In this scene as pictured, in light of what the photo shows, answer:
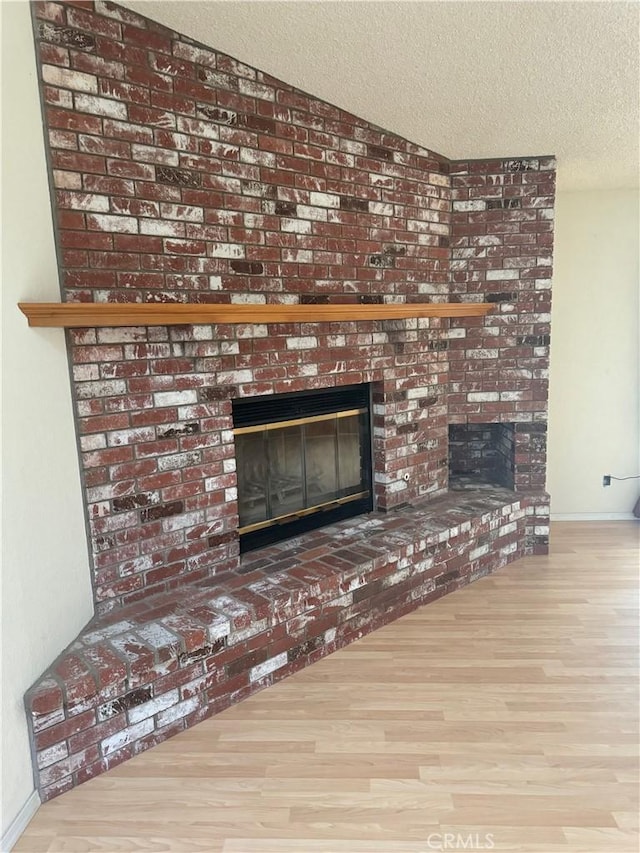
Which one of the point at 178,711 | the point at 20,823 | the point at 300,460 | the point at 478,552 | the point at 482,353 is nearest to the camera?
the point at 20,823

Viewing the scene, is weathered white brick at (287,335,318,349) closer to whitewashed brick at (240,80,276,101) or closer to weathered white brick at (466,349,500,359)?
whitewashed brick at (240,80,276,101)

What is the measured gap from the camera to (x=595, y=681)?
2.19 metres

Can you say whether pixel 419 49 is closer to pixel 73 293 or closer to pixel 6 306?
pixel 73 293

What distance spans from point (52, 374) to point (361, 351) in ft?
4.98

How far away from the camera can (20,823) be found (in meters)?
1.56

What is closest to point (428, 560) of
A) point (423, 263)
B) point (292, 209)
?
point (423, 263)

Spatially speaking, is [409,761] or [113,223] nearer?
[409,761]

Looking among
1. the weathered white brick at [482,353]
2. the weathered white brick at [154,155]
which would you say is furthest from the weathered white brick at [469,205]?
the weathered white brick at [154,155]

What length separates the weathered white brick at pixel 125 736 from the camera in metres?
1.78

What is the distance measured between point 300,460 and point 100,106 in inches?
67.0

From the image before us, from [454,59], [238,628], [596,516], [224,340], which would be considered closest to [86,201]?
[224,340]

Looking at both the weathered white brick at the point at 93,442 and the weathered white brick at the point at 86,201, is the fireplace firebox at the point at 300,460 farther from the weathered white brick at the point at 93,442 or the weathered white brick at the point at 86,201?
the weathered white brick at the point at 86,201

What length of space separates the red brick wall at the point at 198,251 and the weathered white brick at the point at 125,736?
16.9 inches

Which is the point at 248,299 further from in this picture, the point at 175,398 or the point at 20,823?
the point at 20,823
